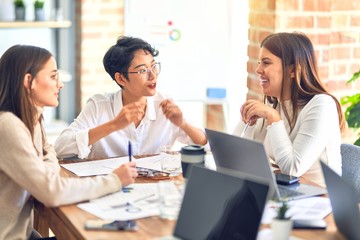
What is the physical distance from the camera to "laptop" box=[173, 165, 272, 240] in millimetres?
1941

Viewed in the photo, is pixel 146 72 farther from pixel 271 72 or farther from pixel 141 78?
pixel 271 72

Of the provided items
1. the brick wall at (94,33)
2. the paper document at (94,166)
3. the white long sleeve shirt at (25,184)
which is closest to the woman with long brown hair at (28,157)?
the white long sleeve shirt at (25,184)

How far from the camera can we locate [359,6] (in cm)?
395

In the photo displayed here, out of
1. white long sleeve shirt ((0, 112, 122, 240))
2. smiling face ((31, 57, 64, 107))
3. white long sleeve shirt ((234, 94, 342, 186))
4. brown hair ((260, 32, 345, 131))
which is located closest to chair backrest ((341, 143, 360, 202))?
white long sleeve shirt ((234, 94, 342, 186))

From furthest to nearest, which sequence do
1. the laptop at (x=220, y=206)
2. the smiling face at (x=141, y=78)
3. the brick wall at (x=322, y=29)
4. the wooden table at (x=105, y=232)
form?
the brick wall at (x=322, y=29)
the smiling face at (x=141, y=78)
the wooden table at (x=105, y=232)
the laptop at (x=220, y=206)

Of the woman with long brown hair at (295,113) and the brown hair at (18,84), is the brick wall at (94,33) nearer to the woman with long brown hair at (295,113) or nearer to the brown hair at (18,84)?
the woman with long brown hair at (295,113)

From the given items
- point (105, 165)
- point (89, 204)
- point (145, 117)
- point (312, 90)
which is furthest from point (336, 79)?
point (89, 204)

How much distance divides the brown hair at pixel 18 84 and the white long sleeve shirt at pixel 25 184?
0.05m

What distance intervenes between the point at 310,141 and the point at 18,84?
1104 mm

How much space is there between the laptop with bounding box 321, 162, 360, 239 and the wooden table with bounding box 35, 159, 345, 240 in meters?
0.07

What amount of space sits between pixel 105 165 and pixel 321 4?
1511 millimetres

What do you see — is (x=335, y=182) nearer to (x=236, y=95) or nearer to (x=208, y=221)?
(x=208, y=221)

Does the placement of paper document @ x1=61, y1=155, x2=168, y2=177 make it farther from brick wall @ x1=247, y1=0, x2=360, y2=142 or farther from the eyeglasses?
brick wall @ x1=247, y1=0, x2=360, y2=142

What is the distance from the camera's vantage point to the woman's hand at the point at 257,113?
2945 mm
